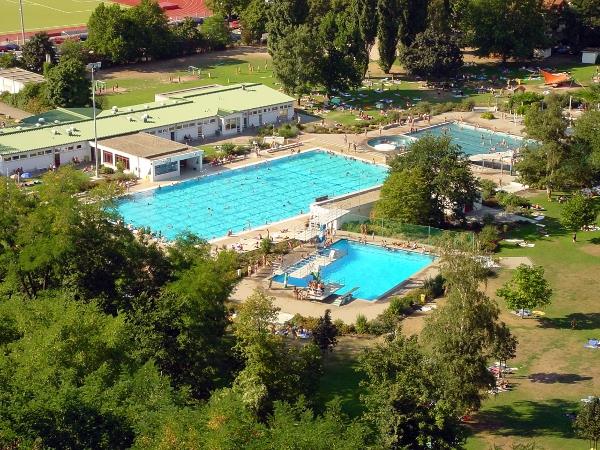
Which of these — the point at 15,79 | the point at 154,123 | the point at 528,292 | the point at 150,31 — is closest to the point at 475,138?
the point at 154,123

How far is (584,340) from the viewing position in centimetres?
3644

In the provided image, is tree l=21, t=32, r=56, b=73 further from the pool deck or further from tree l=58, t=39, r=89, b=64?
the pool deck

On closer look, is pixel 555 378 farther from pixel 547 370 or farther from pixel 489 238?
pixel 489 238

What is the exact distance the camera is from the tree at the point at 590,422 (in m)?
28.8

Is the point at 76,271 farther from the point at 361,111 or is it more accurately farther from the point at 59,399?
the point at 361,111

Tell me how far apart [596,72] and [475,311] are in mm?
46478

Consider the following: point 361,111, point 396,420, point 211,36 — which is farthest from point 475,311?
point 211,36

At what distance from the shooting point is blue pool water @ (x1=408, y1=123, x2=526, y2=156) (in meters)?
58.8

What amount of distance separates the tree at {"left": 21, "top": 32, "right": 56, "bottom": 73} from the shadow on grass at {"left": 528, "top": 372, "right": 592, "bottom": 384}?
45.2m

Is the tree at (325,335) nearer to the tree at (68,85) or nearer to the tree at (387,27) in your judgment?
the tree at (68,85)

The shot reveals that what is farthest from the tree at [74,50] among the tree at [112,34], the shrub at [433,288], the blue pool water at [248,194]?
the shrub at [433,288]

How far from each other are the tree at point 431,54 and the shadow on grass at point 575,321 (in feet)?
108

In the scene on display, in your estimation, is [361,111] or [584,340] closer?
[584,340]

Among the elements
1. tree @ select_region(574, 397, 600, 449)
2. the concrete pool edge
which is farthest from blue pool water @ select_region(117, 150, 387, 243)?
tree @ select_region(574, 397, 600, 449)
